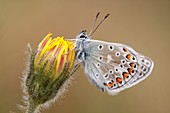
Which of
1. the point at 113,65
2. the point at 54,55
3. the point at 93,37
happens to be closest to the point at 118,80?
the point at 113,65

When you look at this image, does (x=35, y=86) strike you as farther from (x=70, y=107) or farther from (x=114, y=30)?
(x=114, y=30)

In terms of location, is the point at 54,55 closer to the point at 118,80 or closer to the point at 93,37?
the point at 118,80

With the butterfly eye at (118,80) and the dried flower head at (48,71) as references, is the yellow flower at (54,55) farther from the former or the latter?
the butterfly eye at (118,80)

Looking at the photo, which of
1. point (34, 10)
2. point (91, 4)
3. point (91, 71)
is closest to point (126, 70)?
point (91, 71)

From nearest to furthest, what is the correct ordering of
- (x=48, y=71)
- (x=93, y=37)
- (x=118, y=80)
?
1. (x=48, y=71)
2. (x=118, y=80)
3. (x=93, y=37)

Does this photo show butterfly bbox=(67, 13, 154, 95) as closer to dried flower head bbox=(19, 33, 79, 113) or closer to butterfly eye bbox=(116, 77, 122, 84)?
butterfly eye bbox=(116, 77, 122, 84)
